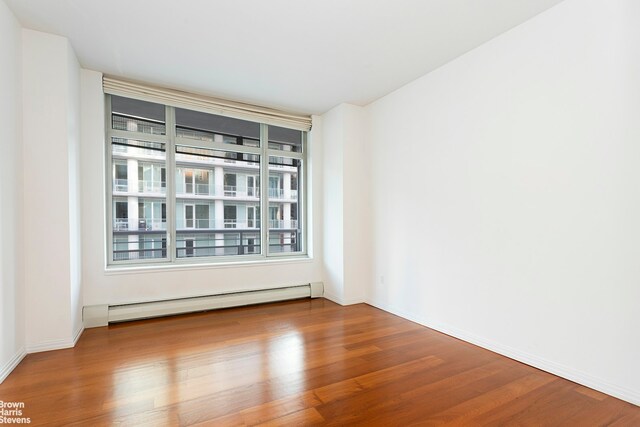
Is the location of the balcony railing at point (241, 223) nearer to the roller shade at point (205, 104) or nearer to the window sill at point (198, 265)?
the window sill at point (198, 265)

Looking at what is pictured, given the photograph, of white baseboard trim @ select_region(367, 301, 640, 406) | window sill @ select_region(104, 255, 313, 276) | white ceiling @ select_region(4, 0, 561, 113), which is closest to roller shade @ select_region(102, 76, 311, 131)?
white ceiling @ select_region(4, 0, 561, 113)

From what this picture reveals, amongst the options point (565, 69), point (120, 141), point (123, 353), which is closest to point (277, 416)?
point (123, 353)

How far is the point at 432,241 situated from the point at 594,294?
4.66ft

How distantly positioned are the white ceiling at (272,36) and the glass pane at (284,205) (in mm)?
1328

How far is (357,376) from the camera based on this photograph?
91.0 inches

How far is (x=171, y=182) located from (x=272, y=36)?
7.35 feet

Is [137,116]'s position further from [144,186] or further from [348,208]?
[348,208]

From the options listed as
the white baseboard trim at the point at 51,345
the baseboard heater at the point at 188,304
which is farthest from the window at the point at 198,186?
the white baseboard trim at the point at 51,345

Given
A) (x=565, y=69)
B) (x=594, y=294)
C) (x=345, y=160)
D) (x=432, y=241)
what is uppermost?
(x=565, y=69)

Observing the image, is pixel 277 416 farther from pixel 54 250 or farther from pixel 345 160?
pixel 345 160

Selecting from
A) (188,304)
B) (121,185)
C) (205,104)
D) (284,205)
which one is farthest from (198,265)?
(205,104)


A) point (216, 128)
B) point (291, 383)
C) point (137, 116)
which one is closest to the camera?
point (291, 383)

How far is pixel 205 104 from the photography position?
398 cm

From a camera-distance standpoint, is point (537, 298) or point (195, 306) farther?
point (195, 306)
